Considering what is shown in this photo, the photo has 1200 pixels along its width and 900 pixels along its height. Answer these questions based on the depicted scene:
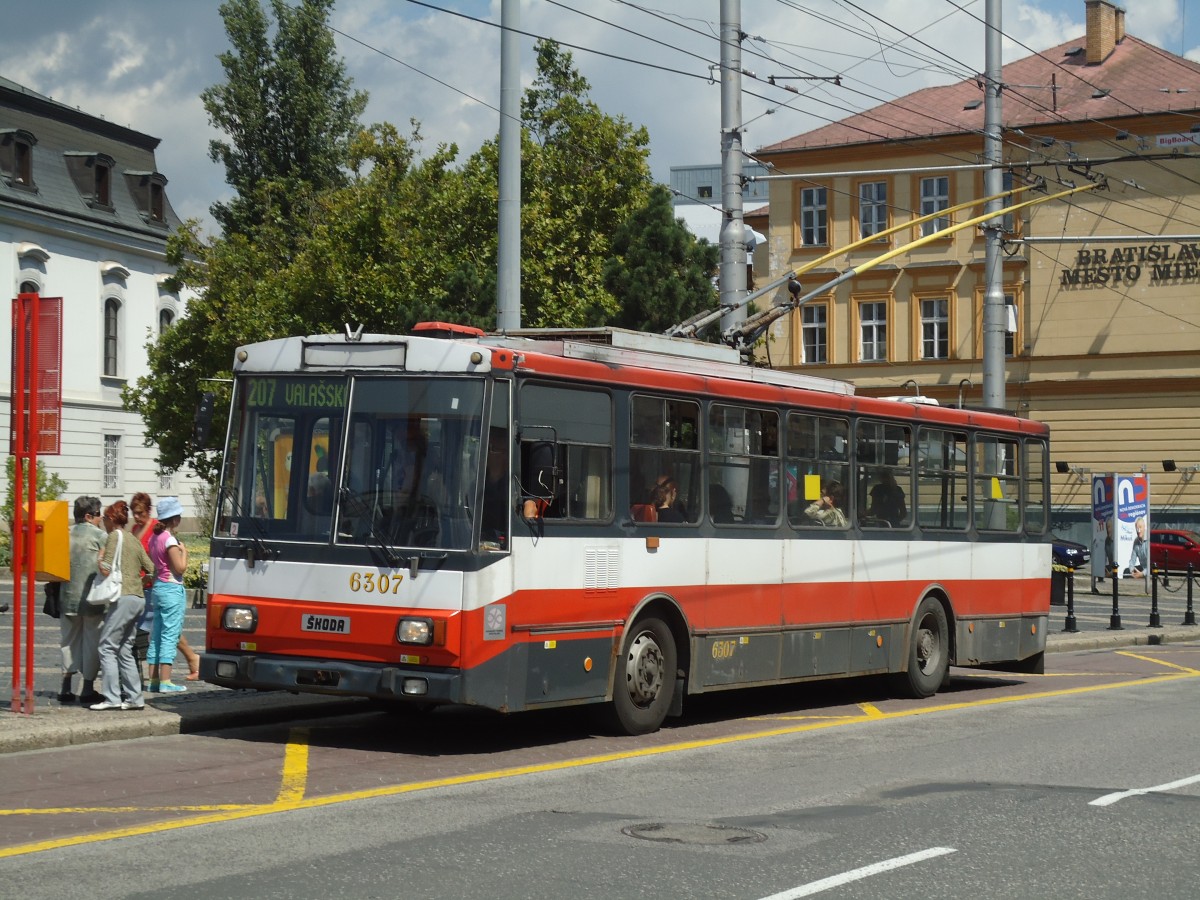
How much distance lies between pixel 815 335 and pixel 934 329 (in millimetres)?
4162

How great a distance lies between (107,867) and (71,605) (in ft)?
20.4

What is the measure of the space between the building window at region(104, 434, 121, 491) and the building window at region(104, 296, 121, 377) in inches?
81.7

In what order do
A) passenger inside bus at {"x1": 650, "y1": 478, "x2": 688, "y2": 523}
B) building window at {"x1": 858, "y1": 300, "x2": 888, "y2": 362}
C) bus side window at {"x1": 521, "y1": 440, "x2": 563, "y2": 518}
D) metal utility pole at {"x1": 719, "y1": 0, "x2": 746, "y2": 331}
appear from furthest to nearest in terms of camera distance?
building window at {"x1": 858, "y1": 300, "x2": 888, "y2": 362}, metal utility pole at {"x1": 719, "y1": 0, "x2": 746, "y2": 331}, passenger inside bus at {"x1": 650, "y1": 478, "x2": 688, "y2": 523}, bus side window at {"x1": 521, "y1": 440, "x2": 563, "y2": 518}

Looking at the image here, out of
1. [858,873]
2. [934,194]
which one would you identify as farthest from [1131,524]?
[934,194]

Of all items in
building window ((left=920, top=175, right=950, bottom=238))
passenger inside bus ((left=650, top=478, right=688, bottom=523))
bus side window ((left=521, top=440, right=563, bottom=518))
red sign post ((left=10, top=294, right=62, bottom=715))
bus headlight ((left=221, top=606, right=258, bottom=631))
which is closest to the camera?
bus side window ((left=521, top=440, right=563, bottom=518))

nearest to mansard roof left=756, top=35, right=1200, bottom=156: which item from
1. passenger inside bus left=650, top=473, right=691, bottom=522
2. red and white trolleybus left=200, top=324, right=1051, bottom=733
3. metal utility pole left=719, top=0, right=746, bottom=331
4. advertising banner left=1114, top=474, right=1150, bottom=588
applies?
advertising banner left=1114, top=474, right=1150, bottom=588

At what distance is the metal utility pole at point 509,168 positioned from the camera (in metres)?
17.2

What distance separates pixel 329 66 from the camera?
55906 mm

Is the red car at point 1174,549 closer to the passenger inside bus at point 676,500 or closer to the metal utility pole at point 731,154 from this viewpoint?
the metal utility pole at point 731,154

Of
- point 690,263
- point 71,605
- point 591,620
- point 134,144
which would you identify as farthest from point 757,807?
point 134,144

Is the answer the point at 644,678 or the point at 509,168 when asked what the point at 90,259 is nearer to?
the point at 509,168

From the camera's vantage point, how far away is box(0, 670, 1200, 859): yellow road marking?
8359mm

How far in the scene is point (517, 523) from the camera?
1205 cm

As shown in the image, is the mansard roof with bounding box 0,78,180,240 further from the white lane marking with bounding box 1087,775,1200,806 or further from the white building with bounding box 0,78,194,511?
the white lane marking with bounding box 1087,775,1200,806
